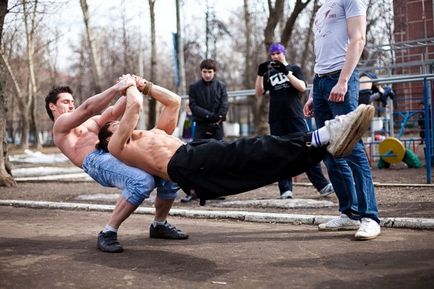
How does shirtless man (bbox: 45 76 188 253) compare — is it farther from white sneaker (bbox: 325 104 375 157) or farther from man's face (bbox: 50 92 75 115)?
white sneaker (bbox: 325 104 375 157)

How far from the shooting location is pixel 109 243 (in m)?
3.88

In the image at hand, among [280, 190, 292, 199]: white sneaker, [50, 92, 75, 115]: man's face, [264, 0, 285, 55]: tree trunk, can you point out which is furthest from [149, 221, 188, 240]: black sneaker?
[264, 0, 285, 55]: tree trunk

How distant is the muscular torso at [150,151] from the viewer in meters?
3.65

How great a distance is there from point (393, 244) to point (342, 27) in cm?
180

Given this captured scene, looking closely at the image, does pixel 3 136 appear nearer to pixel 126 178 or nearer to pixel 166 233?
pixel 166 233

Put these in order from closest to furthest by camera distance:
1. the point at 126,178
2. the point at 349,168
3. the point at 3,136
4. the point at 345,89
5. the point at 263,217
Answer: the point at 126,178, the point at 345,89, the point at 349,168, the point at 263,217, the point at 3,136

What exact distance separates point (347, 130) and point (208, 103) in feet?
13.9

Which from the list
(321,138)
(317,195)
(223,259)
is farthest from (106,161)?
(317,195)

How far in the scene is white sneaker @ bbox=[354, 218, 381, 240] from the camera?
3.87 m

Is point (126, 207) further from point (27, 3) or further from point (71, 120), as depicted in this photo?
point (27, 3)

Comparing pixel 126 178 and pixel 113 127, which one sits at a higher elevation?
pixel 113 127

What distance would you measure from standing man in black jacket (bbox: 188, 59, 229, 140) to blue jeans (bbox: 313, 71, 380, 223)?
3034 mm

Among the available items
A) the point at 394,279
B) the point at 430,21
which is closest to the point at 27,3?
the point at 394,279

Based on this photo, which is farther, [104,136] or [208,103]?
[208,103]
